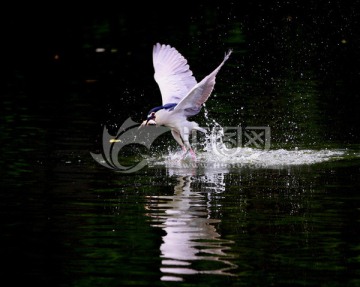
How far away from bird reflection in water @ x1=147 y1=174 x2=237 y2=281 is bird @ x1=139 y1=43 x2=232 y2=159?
124 cm

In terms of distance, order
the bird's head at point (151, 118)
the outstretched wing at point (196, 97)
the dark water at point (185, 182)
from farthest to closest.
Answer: the bird's head at point (151, 118), the outstretched wing at point (196, 97), the dark water at point (185, 182)

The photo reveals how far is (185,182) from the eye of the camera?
12.1 m

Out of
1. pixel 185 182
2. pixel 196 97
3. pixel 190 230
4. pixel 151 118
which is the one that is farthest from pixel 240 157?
pixel 190 230

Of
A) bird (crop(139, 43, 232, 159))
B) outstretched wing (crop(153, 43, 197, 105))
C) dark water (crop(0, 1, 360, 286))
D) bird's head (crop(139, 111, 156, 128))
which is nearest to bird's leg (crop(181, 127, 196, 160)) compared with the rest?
bird (crop(139, 43, 232, 159))

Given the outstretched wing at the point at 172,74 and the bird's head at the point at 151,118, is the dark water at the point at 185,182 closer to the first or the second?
the bird's head at the point at 151,118

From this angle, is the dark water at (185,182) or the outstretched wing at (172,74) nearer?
the dark water at (185,182)

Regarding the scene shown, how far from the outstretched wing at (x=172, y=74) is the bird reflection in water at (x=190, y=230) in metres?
1.97

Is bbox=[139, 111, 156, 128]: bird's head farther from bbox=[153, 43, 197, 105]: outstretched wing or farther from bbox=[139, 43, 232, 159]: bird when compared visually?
bbox=[153, 43, 197, 105]: outstretched wing

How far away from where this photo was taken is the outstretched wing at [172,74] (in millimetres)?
14078

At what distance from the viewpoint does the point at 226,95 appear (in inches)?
730

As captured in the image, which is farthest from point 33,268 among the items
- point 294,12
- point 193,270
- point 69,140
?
point 294,12

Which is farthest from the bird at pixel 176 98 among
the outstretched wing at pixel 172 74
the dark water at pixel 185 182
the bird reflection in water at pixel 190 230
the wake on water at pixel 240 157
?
the bird reflection in water at pixel 190 230

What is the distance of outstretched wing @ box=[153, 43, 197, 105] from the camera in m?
14.1

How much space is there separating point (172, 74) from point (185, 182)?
237cm
